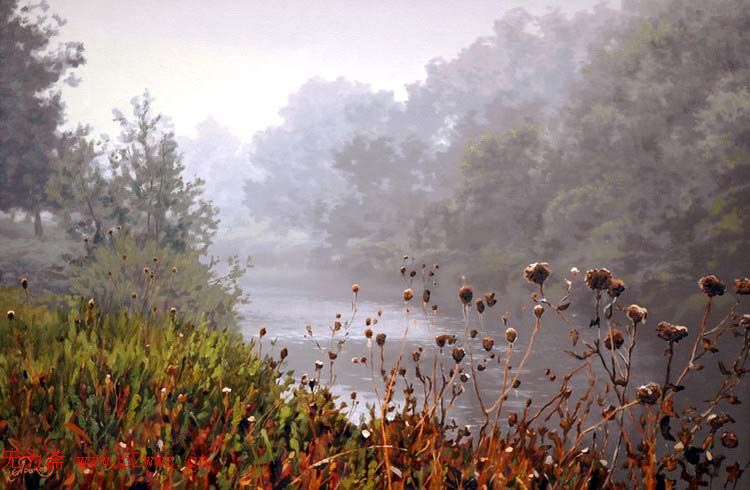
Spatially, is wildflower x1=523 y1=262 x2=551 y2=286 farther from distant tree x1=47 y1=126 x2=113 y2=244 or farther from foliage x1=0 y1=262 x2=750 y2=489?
distant tree x1=47 y1=126 x2=113 y2=244

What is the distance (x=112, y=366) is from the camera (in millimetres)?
4293

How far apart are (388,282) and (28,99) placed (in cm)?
1460

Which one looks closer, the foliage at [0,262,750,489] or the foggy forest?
the foliage at [0,262,750,489]

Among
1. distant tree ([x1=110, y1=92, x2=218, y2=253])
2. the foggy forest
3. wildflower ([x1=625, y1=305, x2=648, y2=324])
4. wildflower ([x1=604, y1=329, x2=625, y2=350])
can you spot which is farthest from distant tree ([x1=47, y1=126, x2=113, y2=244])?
wildflower ([x1=625, y1=305, x2=648, y2=324])

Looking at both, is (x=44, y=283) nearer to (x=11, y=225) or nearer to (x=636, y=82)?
(x=11, y=225)

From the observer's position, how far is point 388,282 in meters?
30.1

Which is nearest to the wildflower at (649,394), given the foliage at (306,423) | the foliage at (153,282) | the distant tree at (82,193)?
the foliage at (306,423)

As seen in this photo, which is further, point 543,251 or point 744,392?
point 543,251

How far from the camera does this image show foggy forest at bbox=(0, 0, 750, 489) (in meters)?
3.34

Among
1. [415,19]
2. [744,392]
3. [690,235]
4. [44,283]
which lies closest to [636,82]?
[690,235]

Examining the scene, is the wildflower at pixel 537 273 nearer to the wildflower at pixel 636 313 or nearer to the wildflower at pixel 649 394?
the wildflower at pixel 636 313

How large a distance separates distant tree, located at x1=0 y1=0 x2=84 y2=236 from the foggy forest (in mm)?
75

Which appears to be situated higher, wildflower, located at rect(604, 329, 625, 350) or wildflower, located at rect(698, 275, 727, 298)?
Answer: wildflower, located at rect(698, 275, 727, 298)

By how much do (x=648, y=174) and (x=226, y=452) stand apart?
56.5 feet
